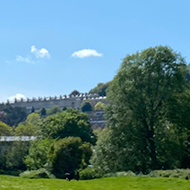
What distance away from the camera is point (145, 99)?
2834 centimetres

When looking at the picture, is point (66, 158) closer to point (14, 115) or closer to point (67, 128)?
point (67, 128)

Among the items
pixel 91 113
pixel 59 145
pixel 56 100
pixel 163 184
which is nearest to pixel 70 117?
pixel 59 145

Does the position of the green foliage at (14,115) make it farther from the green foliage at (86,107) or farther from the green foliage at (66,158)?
the green foliage at (66,158)

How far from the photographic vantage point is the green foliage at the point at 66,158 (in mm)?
32500

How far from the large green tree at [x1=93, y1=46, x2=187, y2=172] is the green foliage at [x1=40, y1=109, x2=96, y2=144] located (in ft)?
53.3

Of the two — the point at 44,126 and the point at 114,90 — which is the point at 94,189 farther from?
the point at 44,126

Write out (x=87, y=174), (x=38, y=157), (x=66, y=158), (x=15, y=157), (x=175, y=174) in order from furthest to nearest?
(x=15, y=157) < (x=38, y=157) < (x=66, y=158) < (x=87, y=174) < (x=175, y=174)

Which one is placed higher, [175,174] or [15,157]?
[15,157]

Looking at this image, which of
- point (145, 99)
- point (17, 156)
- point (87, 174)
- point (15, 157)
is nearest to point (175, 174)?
point (145, 99)

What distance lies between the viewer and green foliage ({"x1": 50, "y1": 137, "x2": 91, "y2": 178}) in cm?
3250

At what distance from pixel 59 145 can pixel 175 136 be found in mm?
10361

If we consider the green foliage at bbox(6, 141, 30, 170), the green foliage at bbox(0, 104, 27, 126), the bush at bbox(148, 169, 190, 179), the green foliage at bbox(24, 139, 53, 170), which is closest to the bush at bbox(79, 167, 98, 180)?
the bush at bbox(148, 169, 190, 179)

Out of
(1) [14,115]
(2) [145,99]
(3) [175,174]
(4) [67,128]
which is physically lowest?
(3) [175,174]

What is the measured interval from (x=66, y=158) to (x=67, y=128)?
12.2 meters
